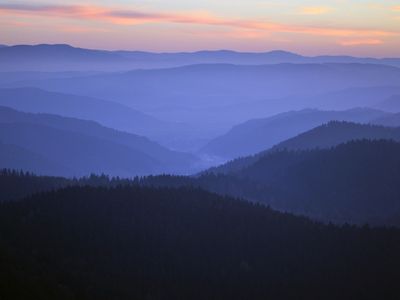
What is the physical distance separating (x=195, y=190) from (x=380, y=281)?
50425 mm

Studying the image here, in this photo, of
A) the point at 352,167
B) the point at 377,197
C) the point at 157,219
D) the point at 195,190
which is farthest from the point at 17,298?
the point at 352,167

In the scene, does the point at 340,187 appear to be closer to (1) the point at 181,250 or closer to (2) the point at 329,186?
(2) the point at 329,186

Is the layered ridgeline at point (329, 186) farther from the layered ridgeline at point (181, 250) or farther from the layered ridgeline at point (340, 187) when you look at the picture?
the layered ridgeline at point (181, 250)

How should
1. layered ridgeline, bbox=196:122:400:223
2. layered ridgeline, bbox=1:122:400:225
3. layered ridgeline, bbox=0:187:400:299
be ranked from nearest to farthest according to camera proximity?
layered ridgeline, bbox=0:187:400:299
layered ridgeline, bbox=1:122:400:225
layered ridgeline, bbox=196:122:400:223

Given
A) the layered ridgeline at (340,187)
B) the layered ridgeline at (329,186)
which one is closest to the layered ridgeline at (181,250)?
the layered ridgeline at (329,186)

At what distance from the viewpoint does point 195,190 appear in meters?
138

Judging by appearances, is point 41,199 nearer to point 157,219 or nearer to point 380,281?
point 157,219

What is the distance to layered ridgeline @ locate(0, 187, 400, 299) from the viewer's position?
92.5 meters

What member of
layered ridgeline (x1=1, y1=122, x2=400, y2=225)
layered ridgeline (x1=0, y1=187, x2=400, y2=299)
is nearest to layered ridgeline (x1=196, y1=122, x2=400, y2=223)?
layered ridgeline (x1=1, y1=122, x2=400, y2=225)

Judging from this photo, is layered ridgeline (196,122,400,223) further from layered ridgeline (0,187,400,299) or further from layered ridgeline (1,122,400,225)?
layered ridgeline (0,187,400,299)

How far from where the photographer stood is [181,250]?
10688cm

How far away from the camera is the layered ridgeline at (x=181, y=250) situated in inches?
3642

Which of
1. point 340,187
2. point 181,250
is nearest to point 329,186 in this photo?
point 340,187

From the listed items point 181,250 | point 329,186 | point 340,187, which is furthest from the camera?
point 329,186
